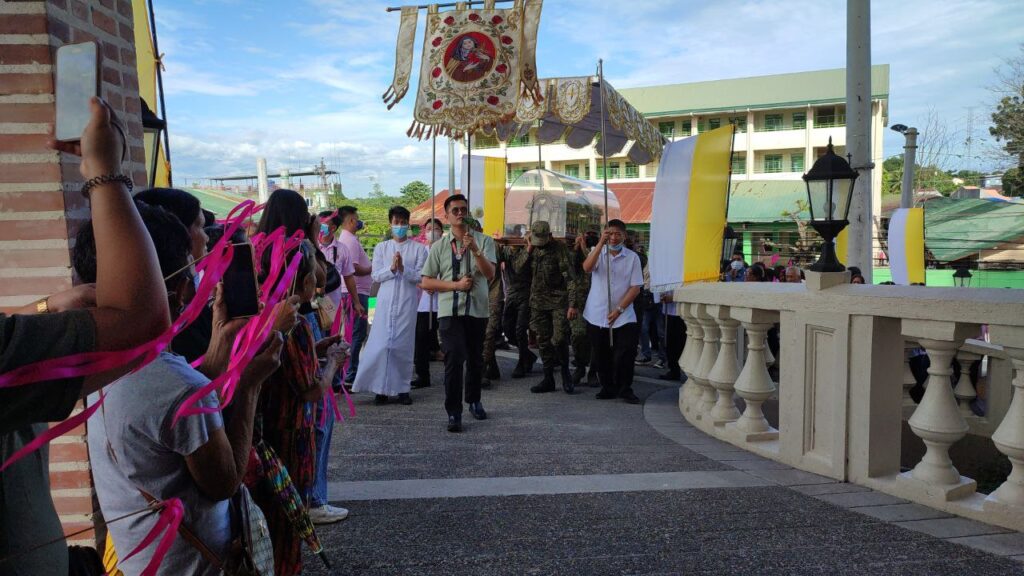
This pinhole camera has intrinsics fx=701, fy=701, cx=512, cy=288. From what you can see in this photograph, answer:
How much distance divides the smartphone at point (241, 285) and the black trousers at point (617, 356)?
18.1 feet

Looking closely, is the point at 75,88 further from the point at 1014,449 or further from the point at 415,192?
the point at 415,192

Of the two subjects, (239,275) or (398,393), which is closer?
(239,275)

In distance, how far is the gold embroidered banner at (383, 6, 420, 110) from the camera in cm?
718

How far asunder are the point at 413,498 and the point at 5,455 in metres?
2.79

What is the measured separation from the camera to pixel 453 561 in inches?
122

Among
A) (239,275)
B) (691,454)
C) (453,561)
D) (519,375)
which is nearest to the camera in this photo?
(239,275)

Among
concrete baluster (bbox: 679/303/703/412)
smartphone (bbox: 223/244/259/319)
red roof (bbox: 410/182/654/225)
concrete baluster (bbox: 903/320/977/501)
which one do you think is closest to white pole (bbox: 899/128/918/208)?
concrete baluster (bbox: 679/303/703/412)

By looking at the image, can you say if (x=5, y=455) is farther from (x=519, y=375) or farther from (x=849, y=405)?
(x=519, y=375)

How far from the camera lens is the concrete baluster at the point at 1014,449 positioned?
3.40 m

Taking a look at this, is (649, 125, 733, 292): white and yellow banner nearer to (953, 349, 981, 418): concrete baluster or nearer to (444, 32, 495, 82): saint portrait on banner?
(444, 32, 495, 82): saint portrait on banner

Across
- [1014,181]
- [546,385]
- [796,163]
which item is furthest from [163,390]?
[796,163]

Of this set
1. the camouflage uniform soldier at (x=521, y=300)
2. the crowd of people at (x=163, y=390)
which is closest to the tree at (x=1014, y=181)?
the camouflage uniform soldier at (x=521, y=300)

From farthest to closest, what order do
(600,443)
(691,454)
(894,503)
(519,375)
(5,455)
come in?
(519,375)
(600,443)
(691,454)
(894,503)
(5,455)

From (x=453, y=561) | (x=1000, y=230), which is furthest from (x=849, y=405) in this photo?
(x=1000, y=230)
